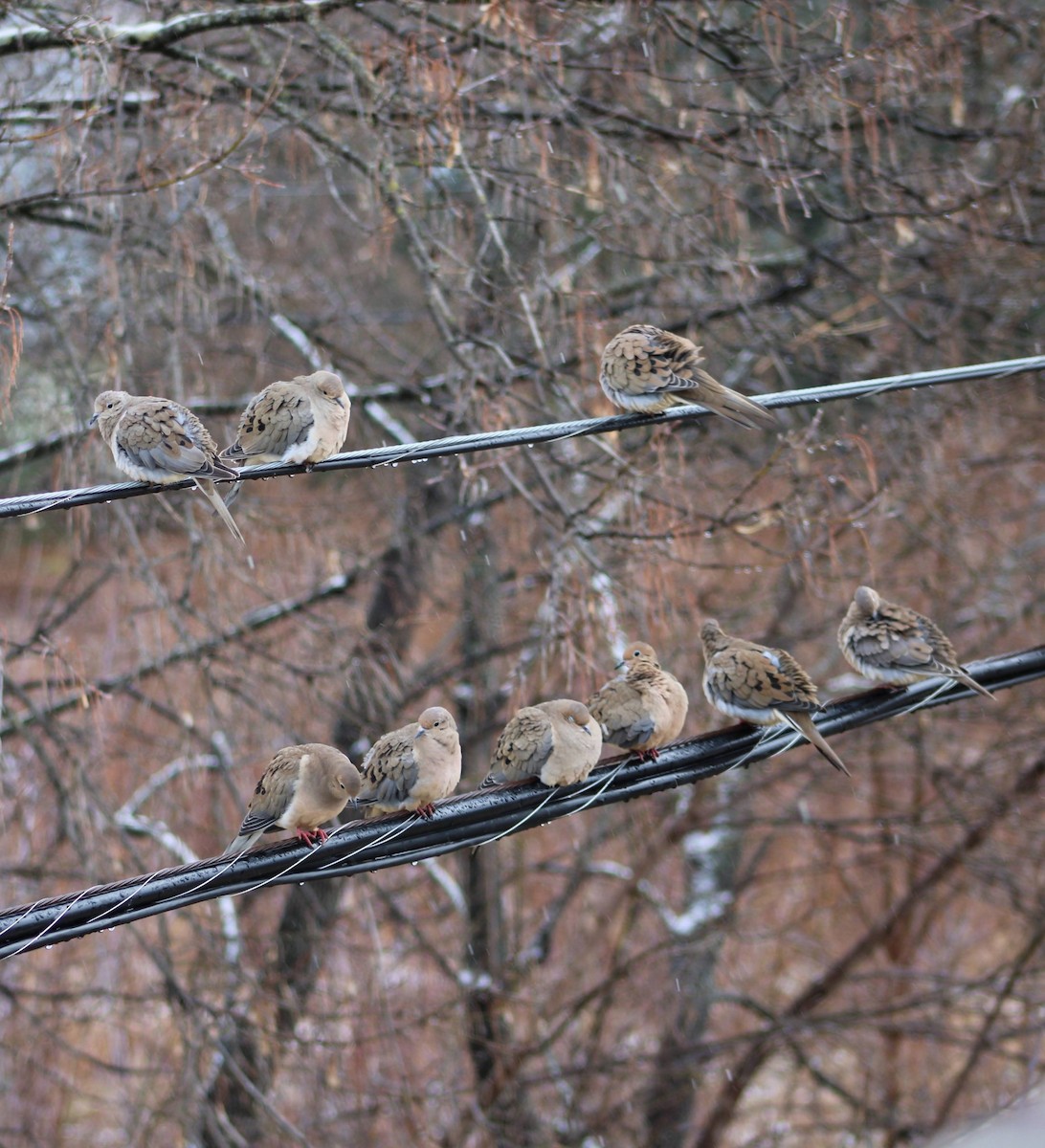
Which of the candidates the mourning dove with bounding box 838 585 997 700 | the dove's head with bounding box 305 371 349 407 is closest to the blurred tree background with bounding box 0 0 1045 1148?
the mourning dove with bounding box 838 585 997 700

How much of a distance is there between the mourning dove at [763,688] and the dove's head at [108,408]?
232cm

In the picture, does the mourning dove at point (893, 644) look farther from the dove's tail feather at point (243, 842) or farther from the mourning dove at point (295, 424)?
the dove's tail feather at point (243, 842)

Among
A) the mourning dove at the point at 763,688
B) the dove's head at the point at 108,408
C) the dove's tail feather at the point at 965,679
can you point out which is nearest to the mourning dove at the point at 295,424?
the dove's head at the point at 108,408

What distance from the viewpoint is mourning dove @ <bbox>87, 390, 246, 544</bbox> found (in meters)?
4.16

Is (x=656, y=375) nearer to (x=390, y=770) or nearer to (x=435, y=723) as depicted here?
(x=435, y=723)

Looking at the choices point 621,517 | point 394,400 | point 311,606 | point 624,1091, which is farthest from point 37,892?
point 624,1091

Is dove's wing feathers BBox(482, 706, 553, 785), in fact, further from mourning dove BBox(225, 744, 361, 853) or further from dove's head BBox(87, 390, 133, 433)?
dove's head BBox(87, 390, 133, 433)

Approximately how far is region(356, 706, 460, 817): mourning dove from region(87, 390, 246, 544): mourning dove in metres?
0.85

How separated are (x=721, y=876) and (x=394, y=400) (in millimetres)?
5197

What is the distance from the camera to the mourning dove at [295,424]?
176 inches

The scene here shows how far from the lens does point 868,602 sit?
15.3 ft

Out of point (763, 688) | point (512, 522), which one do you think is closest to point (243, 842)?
point (763, 688)

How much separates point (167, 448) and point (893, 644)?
8.32ft

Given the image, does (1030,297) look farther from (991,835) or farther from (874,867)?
(874,867)
